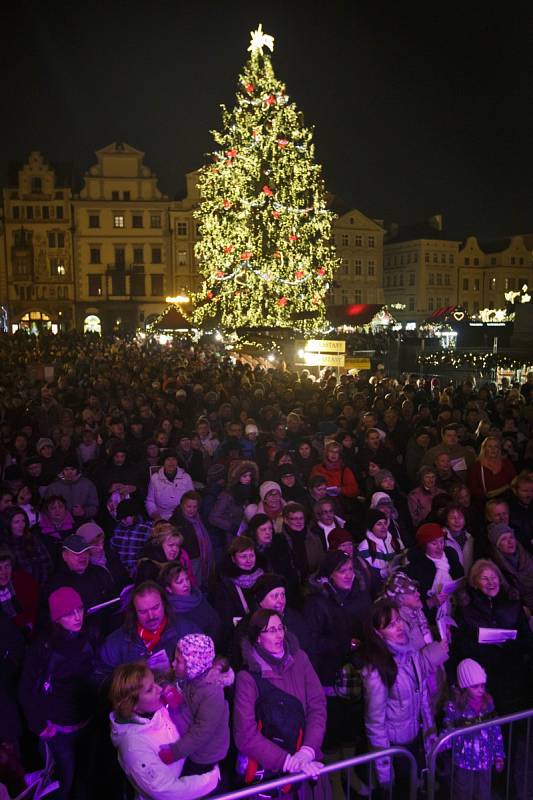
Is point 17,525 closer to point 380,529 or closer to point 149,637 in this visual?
point 149,637

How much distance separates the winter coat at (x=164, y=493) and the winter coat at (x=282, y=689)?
13.0 feet

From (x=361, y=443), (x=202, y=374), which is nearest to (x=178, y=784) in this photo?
(x=361, y=443)

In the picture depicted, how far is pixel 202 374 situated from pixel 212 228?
13.9 m

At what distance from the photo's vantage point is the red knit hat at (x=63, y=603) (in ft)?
13.5

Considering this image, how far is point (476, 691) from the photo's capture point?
4.08 metres

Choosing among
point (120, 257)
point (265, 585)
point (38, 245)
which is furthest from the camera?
point (120, 257)

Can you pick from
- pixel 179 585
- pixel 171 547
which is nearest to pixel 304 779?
pixel 179 585

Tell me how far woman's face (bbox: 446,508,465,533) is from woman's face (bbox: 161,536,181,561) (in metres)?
2.46

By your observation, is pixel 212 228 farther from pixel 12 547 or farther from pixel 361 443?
pixel 12 547

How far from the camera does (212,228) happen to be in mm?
29703

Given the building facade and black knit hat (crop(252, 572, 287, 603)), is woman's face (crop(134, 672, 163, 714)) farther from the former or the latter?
the building facade

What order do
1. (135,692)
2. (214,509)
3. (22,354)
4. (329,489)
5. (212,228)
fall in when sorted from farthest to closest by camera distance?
(212,228) < (22,354) < (329,489) < (214,509) < (135,692)

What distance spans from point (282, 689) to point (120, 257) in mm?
60677

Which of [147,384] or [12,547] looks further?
[147,384]
